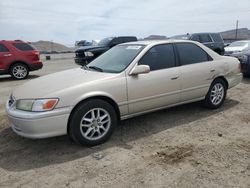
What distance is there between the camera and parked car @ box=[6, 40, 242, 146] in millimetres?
3844

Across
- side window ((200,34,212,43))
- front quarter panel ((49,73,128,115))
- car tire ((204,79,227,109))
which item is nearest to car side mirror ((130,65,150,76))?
front quarter panel ((49,73,128,115))

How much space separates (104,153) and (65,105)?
0.87m

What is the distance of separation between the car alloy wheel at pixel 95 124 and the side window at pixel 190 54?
1907 millimetres

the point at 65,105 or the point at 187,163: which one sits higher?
the point at 65,105

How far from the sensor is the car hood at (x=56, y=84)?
13.0ft

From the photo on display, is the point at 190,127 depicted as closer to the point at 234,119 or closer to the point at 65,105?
the point at 234,119

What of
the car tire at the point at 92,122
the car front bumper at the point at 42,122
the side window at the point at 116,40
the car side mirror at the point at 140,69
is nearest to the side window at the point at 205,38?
the side window at the point at 116,40

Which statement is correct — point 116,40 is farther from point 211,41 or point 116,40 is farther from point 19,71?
point 19,71

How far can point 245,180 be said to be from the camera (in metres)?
3.14

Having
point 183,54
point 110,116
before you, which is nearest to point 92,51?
point 183,54

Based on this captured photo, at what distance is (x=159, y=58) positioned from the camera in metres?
4.94

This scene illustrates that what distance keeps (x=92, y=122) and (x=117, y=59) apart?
4.49 feet

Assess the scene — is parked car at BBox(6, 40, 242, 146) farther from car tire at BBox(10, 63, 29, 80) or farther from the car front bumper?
car tire at BBox(10, 63, 29, 80)

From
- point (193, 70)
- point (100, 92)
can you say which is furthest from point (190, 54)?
point (100, 92)
